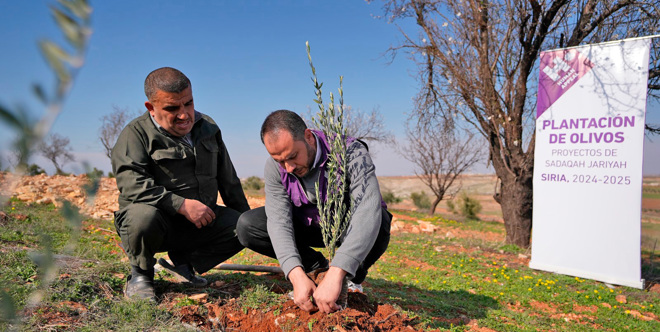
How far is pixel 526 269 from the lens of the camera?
618cm

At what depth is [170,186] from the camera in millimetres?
3219

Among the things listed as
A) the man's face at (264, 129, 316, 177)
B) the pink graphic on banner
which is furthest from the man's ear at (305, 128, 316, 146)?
the pink graphic on banner

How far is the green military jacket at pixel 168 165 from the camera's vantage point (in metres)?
2.99

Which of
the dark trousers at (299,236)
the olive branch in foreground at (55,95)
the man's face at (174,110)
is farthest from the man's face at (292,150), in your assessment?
the olive branch in foreground at (55,95)

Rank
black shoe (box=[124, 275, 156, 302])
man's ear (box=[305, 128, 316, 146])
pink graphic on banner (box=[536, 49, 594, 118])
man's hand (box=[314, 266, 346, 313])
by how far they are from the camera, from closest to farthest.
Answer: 1. man's hand (box=[314, 266, 346, 313])
2. man's ear (box=[305, 128, 316, 146])
3. black shoe (box=[124, 275, 156, 302])
4. pink graphic on banner (box=[536, 49, 594, 118])

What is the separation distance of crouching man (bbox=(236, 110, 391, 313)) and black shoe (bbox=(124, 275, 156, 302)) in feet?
2.37

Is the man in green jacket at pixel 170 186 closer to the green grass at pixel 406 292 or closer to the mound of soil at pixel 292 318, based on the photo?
the green grass at pixel 406 292

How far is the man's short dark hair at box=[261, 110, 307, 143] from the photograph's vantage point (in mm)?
2627

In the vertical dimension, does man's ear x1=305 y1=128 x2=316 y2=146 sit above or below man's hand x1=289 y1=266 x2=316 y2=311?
above

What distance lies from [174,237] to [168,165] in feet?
1.90

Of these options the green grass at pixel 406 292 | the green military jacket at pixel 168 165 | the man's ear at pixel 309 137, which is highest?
the man's ear at pixel 309 137

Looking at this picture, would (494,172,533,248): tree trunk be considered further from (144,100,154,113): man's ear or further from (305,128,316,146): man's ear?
(144,100,154,113): man's ear

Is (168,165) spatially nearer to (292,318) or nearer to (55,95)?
(292,318)

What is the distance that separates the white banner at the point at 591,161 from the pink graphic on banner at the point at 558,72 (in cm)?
1
